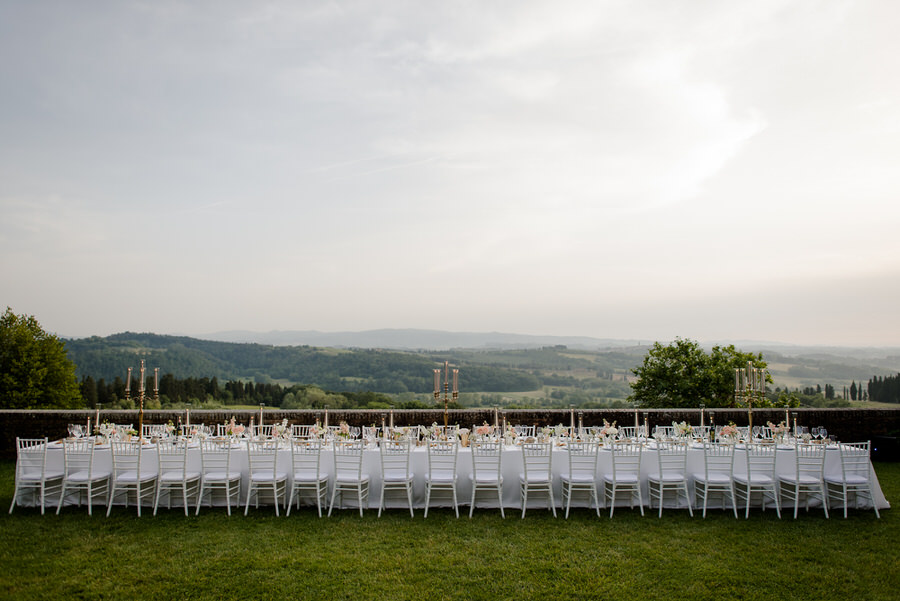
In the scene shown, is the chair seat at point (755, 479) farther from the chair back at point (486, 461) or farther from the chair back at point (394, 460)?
the chair back at point (394, 460)

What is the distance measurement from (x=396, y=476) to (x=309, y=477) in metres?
1.20

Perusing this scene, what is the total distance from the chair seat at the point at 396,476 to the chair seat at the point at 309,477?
2.79ft

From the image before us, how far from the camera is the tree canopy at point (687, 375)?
49.0ft

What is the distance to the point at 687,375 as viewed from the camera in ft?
50.5

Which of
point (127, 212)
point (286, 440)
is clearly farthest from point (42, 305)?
point (286, 440)

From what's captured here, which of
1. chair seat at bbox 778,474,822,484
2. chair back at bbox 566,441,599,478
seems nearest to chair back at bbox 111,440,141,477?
chair back at bbox 566,441,599,478

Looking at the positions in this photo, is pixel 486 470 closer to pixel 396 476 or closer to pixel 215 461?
pixel 396 476

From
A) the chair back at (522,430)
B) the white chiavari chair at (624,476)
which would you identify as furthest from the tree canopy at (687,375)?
the white chiavari chair at (624,476)

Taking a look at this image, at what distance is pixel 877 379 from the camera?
16547 millimetres

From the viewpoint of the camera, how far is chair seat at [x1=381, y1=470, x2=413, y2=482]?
707 centimetres

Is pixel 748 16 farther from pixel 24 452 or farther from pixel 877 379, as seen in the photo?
pixel 24 452

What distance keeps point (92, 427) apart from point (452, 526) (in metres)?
9.50

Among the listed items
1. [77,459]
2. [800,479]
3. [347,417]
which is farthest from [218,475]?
[800,479]

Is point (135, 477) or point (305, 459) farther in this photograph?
point (305, 459)
